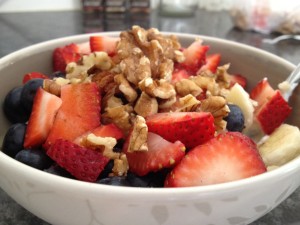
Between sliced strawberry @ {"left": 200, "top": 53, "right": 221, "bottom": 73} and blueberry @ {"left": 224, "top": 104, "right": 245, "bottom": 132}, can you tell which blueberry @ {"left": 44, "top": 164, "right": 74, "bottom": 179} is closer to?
blueberry @ {"left": 224, "top": 104, "right": 245, "bottom": 132}

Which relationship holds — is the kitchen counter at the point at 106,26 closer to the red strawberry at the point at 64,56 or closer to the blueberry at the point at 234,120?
the red strawberry at the point at 64,56

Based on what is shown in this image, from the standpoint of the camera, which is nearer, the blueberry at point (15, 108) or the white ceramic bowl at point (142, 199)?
the white ceramic bowl at point (142, 199)

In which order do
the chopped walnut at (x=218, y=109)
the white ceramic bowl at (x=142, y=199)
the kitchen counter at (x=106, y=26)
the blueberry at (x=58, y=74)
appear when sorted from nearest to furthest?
the white ceramic bowl at (x=142, y=199)
the chopped walnut at (x=218, y=109)
the blueberry at (x=58, y=74)
the kitchen counter at (x=106, y=26)

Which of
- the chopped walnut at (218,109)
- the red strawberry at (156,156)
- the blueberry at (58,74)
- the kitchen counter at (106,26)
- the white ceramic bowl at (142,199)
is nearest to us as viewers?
the white ceramic bowl at (142,199)

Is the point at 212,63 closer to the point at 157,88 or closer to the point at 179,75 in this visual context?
the point at 179,75

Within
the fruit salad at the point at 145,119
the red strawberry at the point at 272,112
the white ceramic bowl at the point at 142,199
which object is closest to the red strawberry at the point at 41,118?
the fruit salad at the point at 145,119

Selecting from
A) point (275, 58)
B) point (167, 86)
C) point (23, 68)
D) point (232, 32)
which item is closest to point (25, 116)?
point (23, 68)
